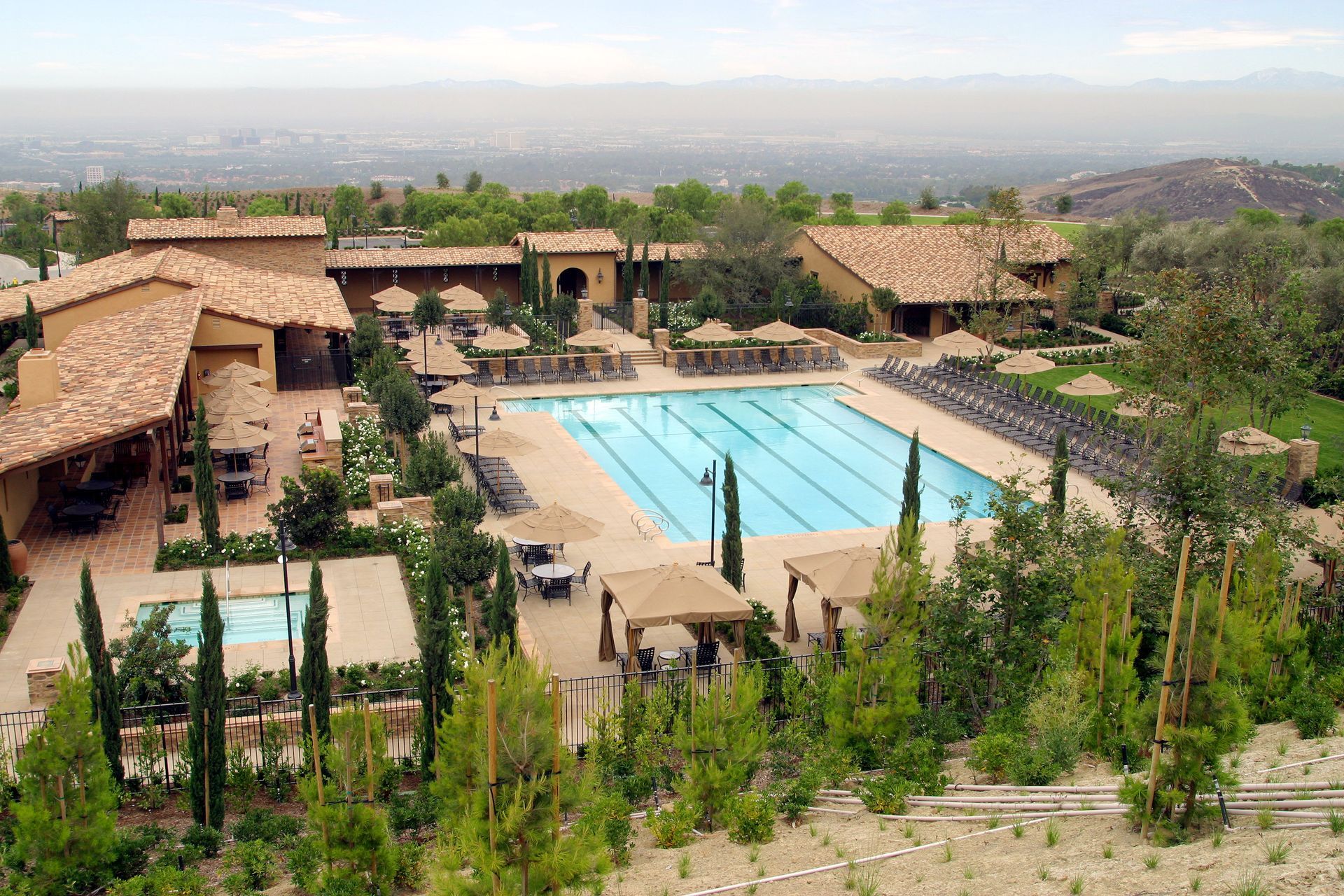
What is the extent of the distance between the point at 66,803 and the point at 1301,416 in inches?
1124

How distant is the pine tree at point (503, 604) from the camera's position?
13734 mm

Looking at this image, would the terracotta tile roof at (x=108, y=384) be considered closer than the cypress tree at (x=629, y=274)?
Yes

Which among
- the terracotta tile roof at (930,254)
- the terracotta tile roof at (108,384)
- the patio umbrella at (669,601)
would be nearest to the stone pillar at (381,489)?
the terracotta tile roof at (108,384)

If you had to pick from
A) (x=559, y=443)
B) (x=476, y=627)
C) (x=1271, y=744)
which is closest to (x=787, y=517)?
(x=559, y=443)

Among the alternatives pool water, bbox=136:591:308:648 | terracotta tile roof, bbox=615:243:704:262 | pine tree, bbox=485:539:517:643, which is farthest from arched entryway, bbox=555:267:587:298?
pine tree, bbox=485:539:517:643

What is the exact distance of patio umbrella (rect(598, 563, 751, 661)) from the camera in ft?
48.1

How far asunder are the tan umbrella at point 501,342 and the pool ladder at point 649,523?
11.1 meters

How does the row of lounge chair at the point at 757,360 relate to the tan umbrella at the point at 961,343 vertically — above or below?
below

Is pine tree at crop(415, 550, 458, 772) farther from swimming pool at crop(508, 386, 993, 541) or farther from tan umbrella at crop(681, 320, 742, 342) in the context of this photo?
tan umbrella at crop(681, 320, 742, 342)

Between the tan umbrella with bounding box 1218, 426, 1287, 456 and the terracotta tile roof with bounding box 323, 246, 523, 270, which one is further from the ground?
the terracotta tile roof with bounding box 323, 246, 523, 270

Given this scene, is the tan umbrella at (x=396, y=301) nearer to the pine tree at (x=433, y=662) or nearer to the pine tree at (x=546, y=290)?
the pine tree at (x=546, y=290)

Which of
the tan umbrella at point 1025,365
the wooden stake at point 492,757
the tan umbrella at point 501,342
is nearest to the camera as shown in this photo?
the wooden stake at point 492,757

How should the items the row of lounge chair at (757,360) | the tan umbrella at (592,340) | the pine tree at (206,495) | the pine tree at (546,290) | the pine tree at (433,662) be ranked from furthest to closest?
the pine tree at (546,290), the row of lounge chair at (757,360), the tan umbrella at (592,340), the pine tree at (206,495), the pine tree at (433,662)

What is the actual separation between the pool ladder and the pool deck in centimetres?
14
